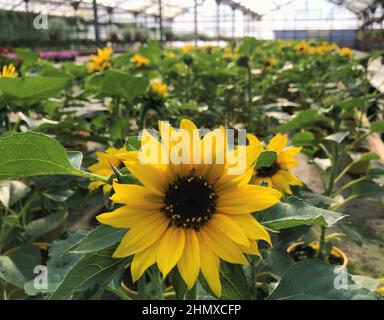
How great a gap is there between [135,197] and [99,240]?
Answer: 0.07m

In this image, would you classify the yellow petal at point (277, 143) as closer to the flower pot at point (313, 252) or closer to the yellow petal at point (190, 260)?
the yellow petal at point (190, 260)

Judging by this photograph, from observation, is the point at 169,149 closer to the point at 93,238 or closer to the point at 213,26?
the point at 93,238

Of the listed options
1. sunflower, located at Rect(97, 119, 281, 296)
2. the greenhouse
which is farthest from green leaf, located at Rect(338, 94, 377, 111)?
sunflower, located at Rect(97, 119, 281, 296)

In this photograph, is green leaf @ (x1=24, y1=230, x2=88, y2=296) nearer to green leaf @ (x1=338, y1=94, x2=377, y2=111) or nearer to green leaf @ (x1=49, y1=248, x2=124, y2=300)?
green leaf @ (x1=49, y1=248, x2=124, y2=300)

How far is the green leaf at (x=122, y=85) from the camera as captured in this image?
1.31m

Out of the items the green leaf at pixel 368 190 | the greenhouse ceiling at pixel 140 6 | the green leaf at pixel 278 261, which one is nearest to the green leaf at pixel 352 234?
the green leaf at pixel 368 190

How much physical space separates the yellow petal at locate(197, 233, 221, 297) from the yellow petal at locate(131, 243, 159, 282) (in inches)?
2.3

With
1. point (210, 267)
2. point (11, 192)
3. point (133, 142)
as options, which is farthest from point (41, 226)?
point (210, 267)

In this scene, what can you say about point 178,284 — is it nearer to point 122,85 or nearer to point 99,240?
point 99,240

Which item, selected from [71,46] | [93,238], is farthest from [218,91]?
[71,46]

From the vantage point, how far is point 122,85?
1.36 meters

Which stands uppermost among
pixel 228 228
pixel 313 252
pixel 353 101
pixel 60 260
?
pixel 353 101

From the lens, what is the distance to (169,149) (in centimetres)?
56

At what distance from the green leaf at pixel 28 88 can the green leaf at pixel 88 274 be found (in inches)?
29.8
